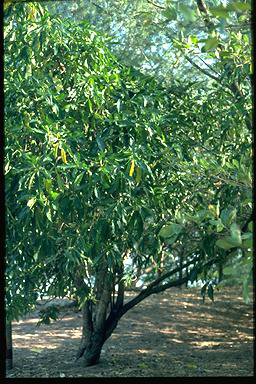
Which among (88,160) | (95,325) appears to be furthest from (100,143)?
(95,325)

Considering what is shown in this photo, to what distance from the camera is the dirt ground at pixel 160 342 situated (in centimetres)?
734

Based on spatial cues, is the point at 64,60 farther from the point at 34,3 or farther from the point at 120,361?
the point at 120,361

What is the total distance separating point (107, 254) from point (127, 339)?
4.23 meters

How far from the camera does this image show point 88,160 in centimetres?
493

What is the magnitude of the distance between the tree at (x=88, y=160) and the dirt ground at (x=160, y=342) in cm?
164

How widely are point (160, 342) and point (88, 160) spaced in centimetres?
464

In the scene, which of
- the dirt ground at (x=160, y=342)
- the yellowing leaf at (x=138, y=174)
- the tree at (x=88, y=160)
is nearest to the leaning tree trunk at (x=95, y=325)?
the dirt ground at (x=160, y=342)

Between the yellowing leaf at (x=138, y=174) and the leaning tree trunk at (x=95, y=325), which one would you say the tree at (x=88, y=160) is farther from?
the leaning tree trunk at (x=95, y=325)

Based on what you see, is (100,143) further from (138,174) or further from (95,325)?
(95,325)

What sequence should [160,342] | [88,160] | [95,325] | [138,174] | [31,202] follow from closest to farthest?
1. [31,202]
2. [138,174]
3. [88,160]
4. [95,325]
5. [160,342]

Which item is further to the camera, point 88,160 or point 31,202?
point 88,160

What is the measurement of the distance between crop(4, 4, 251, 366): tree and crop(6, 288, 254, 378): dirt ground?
5.39 feet

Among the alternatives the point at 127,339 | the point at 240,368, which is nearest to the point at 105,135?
the point at 240,368

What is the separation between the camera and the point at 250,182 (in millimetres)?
3387
